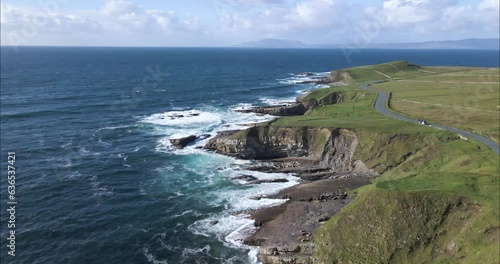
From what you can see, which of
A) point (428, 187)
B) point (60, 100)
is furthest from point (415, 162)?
point (60, 100)

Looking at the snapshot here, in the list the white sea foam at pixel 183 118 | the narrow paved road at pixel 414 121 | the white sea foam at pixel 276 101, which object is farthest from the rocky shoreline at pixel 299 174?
the white sea foam at pixel 276 101

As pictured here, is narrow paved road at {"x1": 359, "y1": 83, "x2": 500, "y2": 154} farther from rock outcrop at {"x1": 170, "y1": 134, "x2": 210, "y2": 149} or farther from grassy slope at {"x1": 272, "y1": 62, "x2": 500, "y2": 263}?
rock outcrop at {"x1": 170, "y1": 134, "x2": 210, "y2": 149}

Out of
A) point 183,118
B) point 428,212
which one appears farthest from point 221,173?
point 183,118

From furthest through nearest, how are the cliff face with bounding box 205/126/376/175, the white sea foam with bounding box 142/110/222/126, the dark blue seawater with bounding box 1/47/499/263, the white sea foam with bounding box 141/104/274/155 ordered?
the white sea foam with bounding box 142/110/222/126, the white sea foam with bounding box 141/104/274/155, the cliff face with bounding box 205/126/376/175, the dark blue seawater with bounding box 1/47/499/263

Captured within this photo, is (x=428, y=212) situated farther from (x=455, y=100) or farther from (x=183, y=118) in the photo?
(x=183, y=118)

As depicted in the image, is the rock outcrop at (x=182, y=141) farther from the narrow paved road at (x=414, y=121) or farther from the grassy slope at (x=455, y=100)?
the grassy slope at (x=455, y=100)

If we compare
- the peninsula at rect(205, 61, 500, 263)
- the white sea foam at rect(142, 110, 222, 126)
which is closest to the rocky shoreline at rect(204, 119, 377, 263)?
the peninsula at rect(205, 61, 500, 263)
